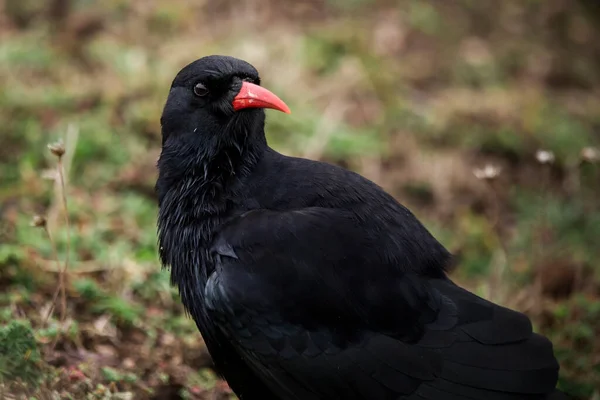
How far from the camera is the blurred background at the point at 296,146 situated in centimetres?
421

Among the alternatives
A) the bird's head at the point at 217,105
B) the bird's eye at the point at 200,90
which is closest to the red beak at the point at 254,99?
the bird's head at the point at 217,105

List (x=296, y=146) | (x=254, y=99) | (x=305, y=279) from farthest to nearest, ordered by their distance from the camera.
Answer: (x=296, y=146) < (x=254, y=99) < (x=305, y=279)

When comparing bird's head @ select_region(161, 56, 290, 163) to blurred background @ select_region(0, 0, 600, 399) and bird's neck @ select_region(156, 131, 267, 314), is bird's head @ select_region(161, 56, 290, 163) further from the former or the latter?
blurred background @ select_region(0, 0, 600, 399)

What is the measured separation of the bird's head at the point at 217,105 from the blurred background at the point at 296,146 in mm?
611

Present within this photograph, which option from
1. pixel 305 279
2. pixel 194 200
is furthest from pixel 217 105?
pixel 305 279

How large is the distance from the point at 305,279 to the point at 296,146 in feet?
10.9

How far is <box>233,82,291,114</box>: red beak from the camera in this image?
3.45 meters

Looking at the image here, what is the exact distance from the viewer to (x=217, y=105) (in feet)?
11.5

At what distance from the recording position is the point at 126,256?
15.6ft

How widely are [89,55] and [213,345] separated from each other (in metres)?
4.57

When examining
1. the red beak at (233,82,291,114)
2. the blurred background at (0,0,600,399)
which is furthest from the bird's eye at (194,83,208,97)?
the blurred background at (0,0,600,399)

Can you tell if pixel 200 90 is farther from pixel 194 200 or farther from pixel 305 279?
pixel 305 279

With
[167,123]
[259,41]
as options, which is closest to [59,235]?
[167,123]

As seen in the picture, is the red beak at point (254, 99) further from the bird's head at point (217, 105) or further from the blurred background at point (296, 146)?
the blurred background at point (296, 146)
